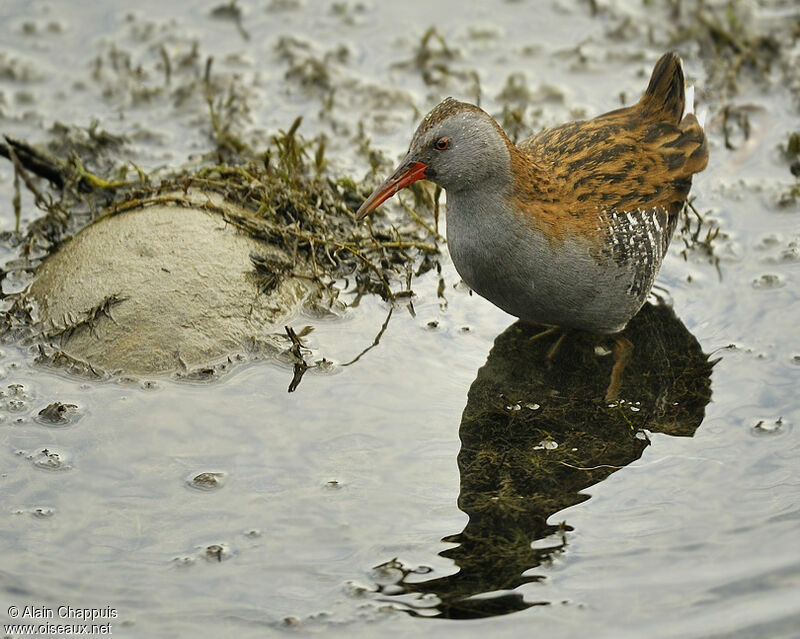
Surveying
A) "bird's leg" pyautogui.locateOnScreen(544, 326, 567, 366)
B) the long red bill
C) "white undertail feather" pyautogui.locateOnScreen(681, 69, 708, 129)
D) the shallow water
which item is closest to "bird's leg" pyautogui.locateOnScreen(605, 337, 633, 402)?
"bird's leg" pyautogui.locateOnScreen(544, 326, 567, 366)

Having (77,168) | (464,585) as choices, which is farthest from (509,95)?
(464,585)

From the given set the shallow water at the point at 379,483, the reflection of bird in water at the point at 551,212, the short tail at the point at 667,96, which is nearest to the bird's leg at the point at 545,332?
the shallow water at the point at 379,483

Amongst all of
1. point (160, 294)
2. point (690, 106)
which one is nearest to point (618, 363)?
point (690, 106)

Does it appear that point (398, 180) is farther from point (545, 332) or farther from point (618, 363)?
point (618, 363)

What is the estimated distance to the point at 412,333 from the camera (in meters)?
5.36

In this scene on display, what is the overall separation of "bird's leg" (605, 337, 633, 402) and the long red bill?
1274 mm

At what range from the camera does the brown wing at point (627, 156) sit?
4.90 metres

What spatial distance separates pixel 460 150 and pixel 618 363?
1.28 m

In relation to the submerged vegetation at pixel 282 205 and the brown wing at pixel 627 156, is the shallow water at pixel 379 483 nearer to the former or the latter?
the submerged vegetation at pixel 282 205

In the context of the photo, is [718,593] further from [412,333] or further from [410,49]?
[410,49]

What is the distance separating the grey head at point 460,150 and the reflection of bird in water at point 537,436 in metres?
0.91

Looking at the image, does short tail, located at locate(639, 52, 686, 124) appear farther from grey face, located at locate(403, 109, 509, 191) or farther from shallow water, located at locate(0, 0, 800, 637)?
grey face, located at locate(403, 109, 509, 191)

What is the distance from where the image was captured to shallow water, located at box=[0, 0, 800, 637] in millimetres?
3889

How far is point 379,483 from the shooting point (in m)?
4.44
